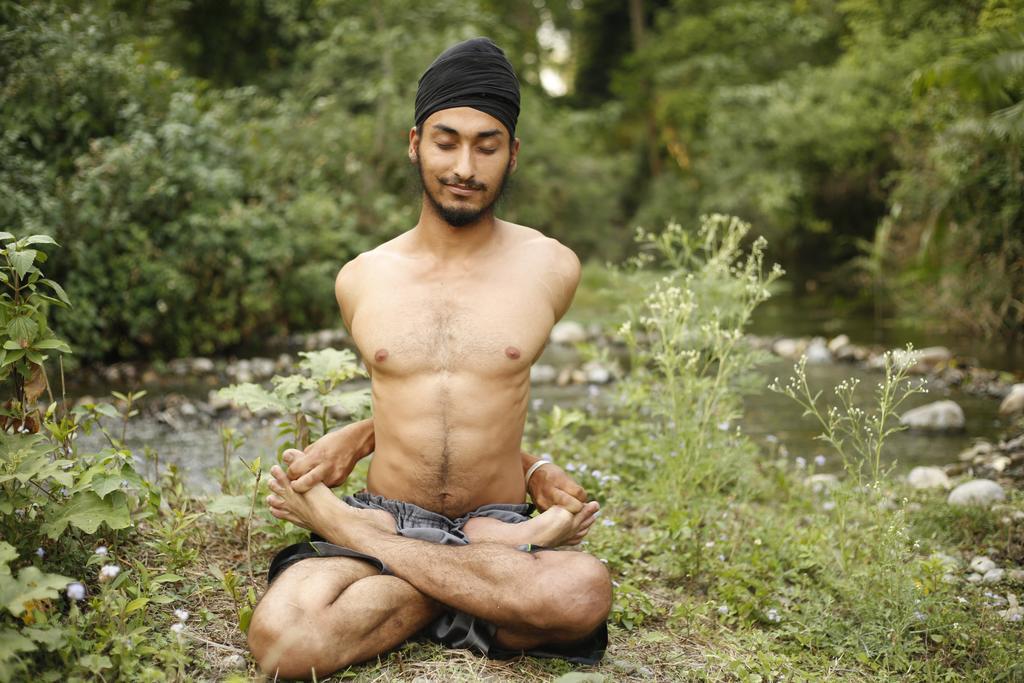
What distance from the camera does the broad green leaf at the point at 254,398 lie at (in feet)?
10.2

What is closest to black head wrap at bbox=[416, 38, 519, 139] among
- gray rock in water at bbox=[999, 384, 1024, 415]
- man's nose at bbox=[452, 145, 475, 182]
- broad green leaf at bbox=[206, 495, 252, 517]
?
man's nose at bbox=[452, 145, 475, 182]

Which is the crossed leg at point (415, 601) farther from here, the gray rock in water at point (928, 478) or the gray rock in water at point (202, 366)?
the gray rock in water at point (202, 366)

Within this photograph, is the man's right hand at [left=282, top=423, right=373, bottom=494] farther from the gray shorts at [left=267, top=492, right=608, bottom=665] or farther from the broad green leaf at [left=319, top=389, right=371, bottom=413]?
the broad green leaf at [left=319, top=389, right=371, bottom=413]

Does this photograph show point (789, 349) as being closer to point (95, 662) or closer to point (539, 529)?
point (539, 529)

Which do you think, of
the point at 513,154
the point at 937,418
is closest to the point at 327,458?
the point at 513,154

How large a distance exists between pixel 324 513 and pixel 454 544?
452 millimetres

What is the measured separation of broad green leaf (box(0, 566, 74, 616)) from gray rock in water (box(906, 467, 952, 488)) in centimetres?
423

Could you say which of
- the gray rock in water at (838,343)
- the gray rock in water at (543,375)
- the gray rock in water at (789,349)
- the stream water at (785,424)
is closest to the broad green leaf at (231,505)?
the stream water at (785,424)

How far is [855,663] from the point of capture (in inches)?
110

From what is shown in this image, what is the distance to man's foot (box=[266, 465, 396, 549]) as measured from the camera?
2.62 metres

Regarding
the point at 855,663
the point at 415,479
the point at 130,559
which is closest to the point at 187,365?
the point at 130,559

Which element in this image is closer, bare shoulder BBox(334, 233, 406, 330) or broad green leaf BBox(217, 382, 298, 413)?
bare shoulder BBox(334, 233, 406, 330)

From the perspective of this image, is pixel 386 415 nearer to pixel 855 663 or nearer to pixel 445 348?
pixel 445 348

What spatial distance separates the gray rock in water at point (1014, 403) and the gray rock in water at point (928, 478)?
170cm
